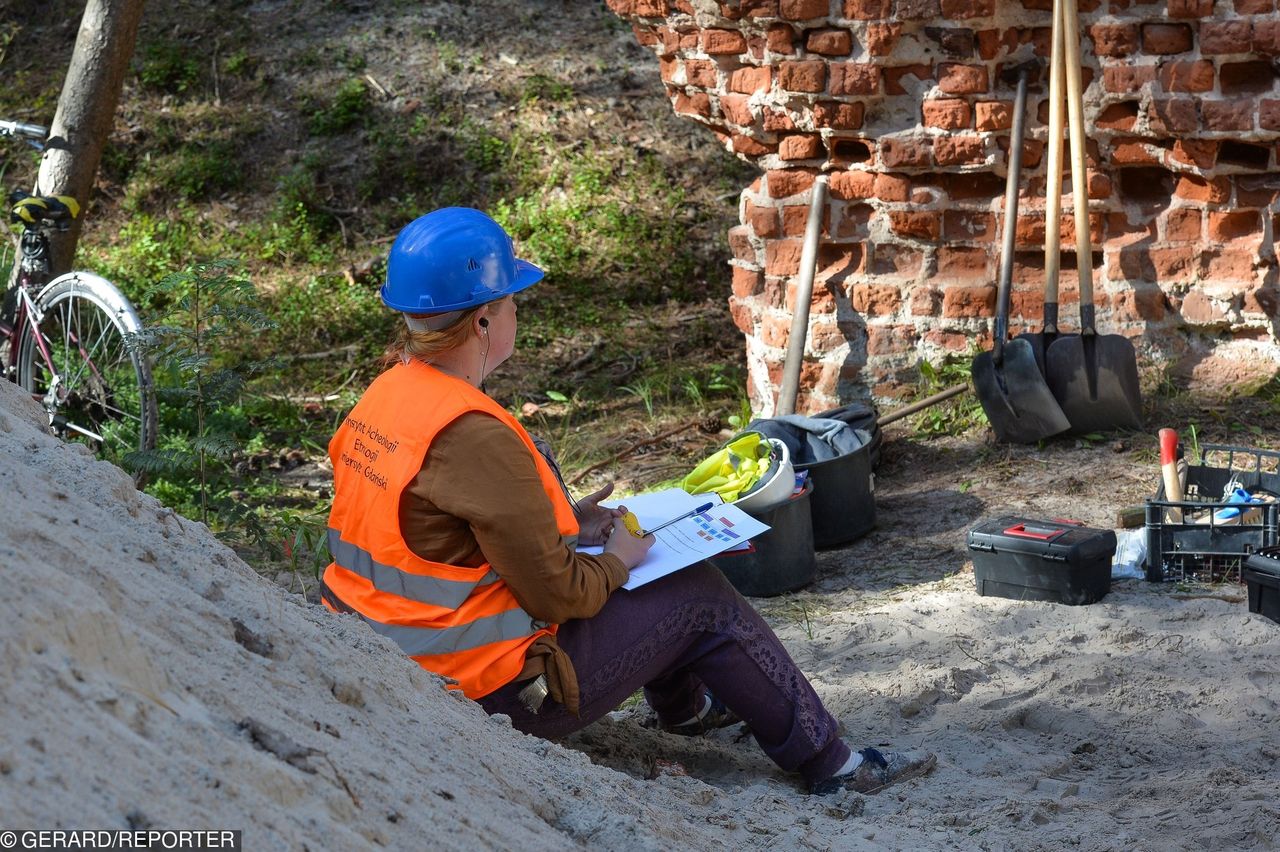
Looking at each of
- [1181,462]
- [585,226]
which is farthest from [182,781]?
[585,226]

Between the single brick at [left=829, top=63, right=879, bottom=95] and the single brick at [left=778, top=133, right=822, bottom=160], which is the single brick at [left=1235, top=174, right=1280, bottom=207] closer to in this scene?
the single brick at [left=829, top=63, right=879, bottom=95]

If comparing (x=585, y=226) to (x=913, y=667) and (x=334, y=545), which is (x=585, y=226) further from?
(x=334, y=545)

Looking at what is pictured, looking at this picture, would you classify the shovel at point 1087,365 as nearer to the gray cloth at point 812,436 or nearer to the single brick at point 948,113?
the single brick at point 948,113

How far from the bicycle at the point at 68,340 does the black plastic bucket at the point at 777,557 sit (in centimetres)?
232

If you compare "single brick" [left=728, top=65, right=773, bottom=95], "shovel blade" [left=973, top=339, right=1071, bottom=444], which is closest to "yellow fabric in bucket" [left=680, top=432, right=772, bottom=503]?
"shovel blade" [left=973, top=339, right=1071, bottom=444]

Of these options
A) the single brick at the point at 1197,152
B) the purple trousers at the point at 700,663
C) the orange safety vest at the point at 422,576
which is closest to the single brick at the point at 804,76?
the single brick at the point at 1197,152

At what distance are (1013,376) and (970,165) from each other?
2.87 feet

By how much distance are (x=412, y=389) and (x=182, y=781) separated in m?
1.21

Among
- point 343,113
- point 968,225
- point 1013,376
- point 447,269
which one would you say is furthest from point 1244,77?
point 343,113

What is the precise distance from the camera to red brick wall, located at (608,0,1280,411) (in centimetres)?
516

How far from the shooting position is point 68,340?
5.57 m

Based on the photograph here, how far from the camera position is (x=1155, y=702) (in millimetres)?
3447

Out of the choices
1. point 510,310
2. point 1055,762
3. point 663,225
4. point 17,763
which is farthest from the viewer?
point 663,225

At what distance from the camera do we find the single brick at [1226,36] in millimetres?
4953
